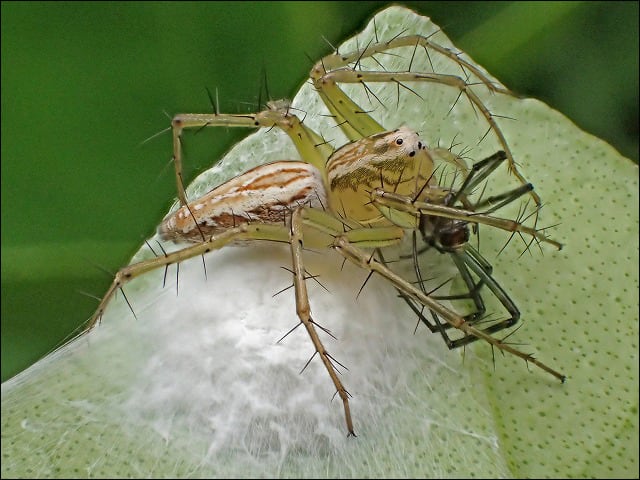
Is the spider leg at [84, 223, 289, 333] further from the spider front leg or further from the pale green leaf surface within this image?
the spider front leg

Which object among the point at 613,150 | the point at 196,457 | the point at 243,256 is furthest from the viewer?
the point at 613,150

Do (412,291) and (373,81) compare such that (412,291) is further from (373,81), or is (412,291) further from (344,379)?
(373,81)

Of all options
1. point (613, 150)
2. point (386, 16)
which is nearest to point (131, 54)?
point (386, 16)

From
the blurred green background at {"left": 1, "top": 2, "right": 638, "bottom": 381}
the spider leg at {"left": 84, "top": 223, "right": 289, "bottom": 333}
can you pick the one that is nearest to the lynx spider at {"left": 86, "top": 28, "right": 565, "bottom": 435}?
the spider leg at {"left": 84, "top": 223, "right": 289, "bottom": 333}

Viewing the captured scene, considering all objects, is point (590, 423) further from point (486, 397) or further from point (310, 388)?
point (310, 388)

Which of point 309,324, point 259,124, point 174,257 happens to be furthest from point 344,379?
point 259,124

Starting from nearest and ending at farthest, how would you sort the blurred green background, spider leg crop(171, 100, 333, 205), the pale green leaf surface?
the pale green leaf surface
spider leg crop(171, 100, 333, 205)
the blurred green background
